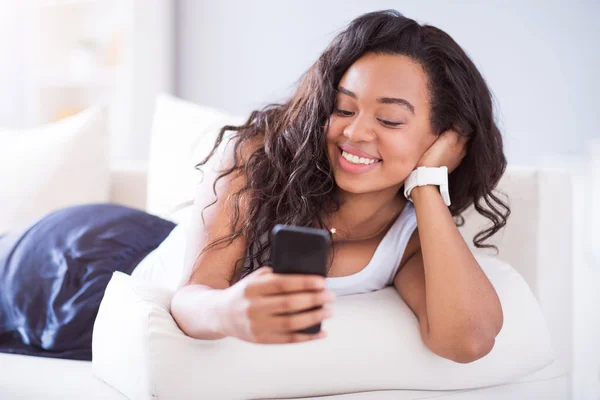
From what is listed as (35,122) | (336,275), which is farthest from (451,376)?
(35,122)

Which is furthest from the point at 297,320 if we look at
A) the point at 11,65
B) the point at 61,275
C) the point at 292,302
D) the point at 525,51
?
the point at 11,65

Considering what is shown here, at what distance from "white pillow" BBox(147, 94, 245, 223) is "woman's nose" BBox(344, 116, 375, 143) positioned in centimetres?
67

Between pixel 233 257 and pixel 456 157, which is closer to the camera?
pixel 233 257

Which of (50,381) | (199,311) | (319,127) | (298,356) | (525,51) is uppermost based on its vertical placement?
(525,51)

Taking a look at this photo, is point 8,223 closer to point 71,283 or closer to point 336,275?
point 71,283

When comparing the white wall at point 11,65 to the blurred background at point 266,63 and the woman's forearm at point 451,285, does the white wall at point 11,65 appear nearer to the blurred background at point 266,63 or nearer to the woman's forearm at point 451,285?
the blurred background at point 266,63

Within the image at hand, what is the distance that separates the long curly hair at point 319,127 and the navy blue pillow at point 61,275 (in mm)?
375

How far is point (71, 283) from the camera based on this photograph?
1.47 m

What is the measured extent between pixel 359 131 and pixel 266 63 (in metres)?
1.97

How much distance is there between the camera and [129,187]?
7.35ft

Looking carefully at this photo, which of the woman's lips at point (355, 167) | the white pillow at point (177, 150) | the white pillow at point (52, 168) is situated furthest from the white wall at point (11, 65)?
the woman's lips at point (355, 167)

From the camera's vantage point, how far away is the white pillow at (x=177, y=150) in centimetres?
189

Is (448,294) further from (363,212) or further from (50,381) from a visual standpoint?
(50,381)

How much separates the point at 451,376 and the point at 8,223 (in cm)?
145
